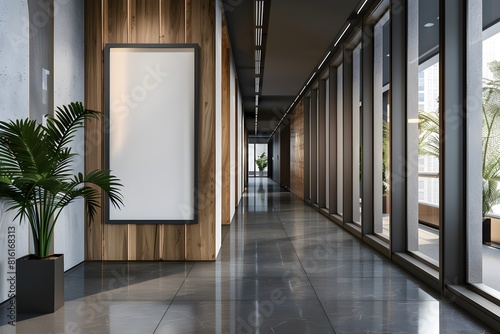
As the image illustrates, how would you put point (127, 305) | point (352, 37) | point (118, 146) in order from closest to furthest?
point (127, 305) → point (118, 146) → point (352, 37)

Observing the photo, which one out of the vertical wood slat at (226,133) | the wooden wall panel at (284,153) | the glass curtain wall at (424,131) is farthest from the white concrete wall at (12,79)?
the wooden wall panel at (284,153)

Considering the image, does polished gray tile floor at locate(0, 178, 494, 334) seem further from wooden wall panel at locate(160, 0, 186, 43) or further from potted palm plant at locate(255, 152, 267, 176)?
potted palm plant at locate(255, 152, 267, 176)

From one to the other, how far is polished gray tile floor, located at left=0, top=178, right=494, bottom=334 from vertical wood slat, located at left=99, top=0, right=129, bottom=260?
22 cm

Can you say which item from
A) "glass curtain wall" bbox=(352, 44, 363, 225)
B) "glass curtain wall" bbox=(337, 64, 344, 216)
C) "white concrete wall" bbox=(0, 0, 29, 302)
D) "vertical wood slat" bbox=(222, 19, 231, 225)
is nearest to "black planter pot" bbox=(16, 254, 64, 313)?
"white concrete wall" bbox=(0, 0, 29, 302)

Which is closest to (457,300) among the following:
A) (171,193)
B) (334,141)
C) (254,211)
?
(171,193)

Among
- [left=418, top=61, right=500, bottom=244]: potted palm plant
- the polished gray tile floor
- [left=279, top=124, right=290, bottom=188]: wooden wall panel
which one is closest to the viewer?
the polished gray tile floor

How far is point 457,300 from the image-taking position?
157 inches

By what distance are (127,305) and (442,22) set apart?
3796 mm

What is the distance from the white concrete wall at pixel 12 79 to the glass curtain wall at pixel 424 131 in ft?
13.6

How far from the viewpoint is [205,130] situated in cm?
579

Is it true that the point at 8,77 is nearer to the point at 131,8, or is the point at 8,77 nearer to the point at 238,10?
the point at 131,8

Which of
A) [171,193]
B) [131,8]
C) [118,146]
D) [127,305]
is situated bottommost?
[127,305]

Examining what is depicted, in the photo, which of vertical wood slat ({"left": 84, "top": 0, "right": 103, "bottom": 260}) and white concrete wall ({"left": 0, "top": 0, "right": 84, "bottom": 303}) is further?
vertical wood slat ({"left": 84, "top": 0, "right": 103, "bottom": 260})

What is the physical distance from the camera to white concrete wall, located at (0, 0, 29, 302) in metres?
3.96
